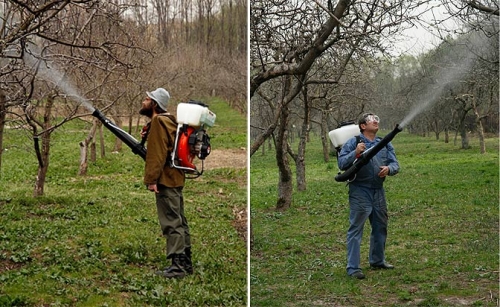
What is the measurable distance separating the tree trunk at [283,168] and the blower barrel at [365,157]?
256 mm

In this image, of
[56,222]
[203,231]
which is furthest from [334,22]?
[56,222]

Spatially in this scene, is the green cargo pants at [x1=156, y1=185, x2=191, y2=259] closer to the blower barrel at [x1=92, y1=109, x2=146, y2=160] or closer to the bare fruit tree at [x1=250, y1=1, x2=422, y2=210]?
the blower barrel at [x1=92, y1=109, x2=146, y2=160]

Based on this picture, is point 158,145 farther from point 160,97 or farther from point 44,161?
point 44,161

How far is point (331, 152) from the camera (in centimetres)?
253

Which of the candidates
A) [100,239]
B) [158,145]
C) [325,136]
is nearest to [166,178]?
[158,145]

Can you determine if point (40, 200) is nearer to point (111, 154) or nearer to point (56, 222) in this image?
point (56, 222)

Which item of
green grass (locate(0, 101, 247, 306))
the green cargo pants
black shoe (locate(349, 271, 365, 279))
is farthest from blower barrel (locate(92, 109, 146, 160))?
black shoe (locate(349, 271, 365, 279))

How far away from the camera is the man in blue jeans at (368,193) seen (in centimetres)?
239

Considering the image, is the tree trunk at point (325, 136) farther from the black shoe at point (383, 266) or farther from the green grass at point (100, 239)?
the green grass at point (100, 239)

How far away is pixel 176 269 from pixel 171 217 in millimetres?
247

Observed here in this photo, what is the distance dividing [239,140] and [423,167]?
16.5 ft

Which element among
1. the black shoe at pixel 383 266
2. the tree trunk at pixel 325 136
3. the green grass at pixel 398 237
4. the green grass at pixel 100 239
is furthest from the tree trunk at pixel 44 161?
the black shoe at pixel 383 266

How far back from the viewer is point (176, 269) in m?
3.00

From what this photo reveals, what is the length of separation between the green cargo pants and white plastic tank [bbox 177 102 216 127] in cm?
33
